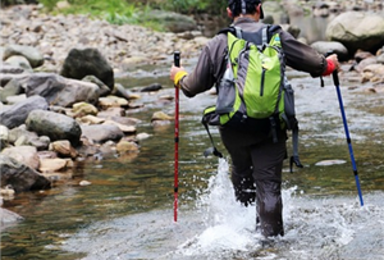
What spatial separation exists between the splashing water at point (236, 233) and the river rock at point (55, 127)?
13.1ft

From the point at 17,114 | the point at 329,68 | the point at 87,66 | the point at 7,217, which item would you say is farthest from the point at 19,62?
the point at 329,68

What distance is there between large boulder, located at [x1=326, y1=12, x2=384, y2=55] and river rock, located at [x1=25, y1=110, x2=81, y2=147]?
12355 millimetres

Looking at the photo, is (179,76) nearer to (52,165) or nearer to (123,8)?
(52,165)

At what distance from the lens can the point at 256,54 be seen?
5148 mm

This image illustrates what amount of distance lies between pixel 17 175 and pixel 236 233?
141 inches

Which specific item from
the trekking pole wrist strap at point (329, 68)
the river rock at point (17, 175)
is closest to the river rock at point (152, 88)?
the river rock at point (17, 175)

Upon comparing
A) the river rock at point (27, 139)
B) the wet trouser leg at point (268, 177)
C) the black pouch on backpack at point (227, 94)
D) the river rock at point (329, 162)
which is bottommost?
the river rock at point (27, 139)

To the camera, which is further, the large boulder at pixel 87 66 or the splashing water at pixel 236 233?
the large boulder at pixel 87 66

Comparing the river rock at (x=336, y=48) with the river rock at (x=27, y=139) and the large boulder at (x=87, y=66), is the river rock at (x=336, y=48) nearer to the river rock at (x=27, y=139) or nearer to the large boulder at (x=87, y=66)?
the large boulder at (x=87, y=66)

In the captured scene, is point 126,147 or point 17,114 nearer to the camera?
point 126,147

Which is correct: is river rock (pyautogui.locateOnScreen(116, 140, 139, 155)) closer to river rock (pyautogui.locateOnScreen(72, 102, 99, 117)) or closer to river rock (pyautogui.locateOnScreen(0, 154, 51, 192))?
river rock (pyautogui.locateOnScreen(0, 154, 51, 192))

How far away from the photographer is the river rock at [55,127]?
10.9 m

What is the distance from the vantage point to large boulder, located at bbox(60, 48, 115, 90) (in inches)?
668

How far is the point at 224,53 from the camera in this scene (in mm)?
5332
